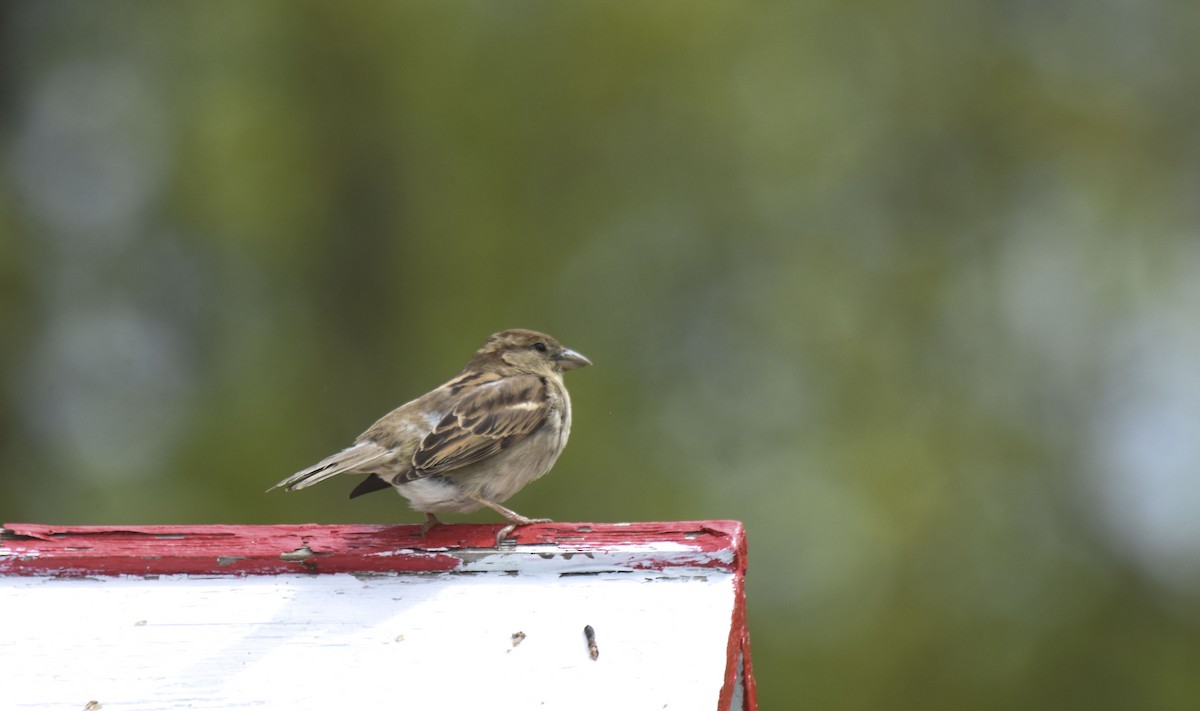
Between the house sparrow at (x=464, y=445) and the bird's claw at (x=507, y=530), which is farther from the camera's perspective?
the house sparrow at (x=464, y=445)

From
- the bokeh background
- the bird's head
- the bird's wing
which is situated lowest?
the bird's wing

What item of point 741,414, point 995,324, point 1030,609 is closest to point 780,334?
point 741,414

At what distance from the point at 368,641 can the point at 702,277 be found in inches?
417

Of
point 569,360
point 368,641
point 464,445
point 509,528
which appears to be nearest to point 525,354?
point 569,360

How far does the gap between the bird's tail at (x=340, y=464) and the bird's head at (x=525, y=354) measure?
1.01 metres

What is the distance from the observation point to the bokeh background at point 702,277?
13.1 meters

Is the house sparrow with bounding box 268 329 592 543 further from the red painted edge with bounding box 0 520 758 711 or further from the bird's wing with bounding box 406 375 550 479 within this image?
the red painted edge with bounding box 0 520 758 711

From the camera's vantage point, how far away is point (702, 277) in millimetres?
14328

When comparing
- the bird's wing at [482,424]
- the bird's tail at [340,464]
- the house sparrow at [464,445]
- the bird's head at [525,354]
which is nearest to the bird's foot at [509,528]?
the house sparrow at [464,445]

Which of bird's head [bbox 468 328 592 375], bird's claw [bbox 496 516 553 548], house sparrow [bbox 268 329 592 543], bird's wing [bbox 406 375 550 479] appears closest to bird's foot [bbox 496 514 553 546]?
bird's claw [bbox 496 516 553 548]

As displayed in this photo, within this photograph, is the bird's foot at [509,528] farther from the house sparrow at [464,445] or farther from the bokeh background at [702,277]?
the bokeh background at [702,277]

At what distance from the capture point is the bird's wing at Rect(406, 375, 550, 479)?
209 inches

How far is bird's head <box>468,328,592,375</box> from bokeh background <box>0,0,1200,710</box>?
19.9ft

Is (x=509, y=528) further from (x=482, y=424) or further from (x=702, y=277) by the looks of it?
(x=702, y=277)
